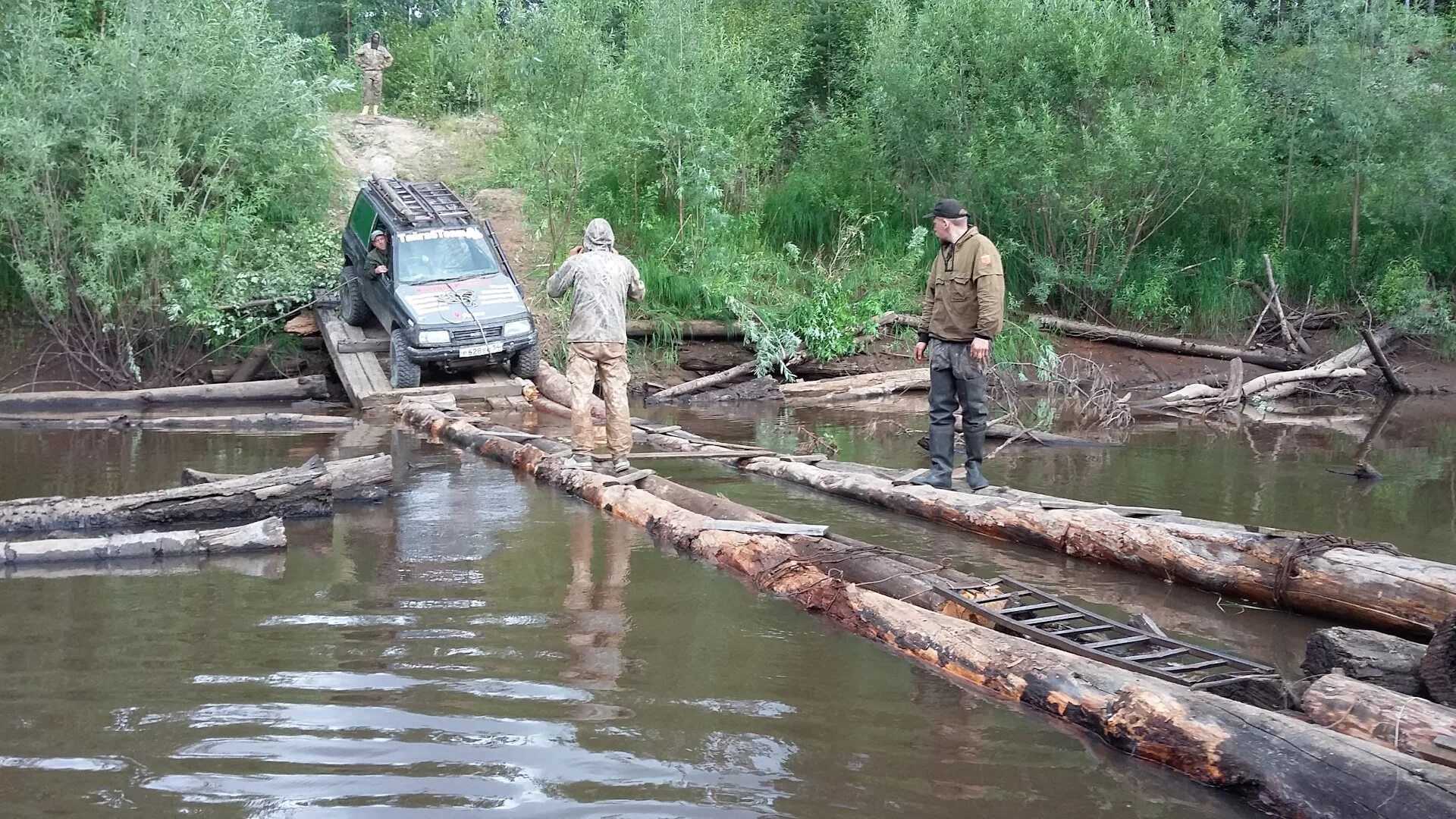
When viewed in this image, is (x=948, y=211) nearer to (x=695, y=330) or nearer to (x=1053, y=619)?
(x=1053, y=619)

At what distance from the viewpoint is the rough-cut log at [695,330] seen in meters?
19.2

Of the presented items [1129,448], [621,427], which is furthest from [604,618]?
[1129,448]

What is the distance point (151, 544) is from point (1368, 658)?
6.34 metres

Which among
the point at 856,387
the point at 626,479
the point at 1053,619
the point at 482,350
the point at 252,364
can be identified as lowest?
the point at 856,387

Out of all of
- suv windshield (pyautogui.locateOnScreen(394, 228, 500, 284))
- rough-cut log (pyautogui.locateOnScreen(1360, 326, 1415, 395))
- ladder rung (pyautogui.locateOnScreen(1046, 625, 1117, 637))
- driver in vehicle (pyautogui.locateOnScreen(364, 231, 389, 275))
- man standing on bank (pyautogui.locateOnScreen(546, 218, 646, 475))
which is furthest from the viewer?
rough-cut log (pyautogui.locateOnScreen(1360, 326, 1415, 395))

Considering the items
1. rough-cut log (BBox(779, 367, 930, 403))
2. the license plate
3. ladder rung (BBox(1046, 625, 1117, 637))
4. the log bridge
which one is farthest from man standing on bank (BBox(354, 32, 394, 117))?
ladder rung (BBox(1046, 625, 1117, 637))

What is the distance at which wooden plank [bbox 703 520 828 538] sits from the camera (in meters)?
7.18

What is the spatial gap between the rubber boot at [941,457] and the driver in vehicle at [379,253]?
9.25 meters

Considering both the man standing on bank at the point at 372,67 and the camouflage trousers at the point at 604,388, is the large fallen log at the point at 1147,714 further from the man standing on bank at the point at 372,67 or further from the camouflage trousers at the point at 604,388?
the man standing on bank at the point at 372,67

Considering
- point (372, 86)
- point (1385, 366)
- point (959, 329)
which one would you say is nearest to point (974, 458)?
point (959, 329)

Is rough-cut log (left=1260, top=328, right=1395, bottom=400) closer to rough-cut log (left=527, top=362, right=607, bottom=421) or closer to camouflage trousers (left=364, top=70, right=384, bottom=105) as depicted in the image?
rough-cut log (left=527, top=362, right=607, bottom=421)

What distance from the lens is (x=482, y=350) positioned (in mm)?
15539

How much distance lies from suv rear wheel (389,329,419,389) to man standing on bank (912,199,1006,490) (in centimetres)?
820

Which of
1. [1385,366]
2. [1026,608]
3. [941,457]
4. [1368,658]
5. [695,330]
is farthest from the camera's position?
[695,330]
